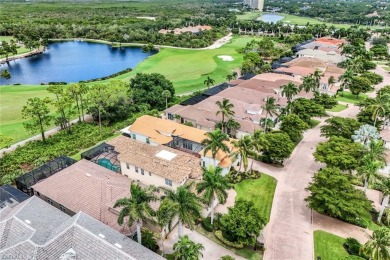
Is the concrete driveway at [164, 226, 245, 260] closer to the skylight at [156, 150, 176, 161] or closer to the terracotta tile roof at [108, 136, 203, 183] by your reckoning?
the terracotta tile roof at [108, 136, 203, 183]

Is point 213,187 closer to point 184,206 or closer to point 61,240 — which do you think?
point 184,206

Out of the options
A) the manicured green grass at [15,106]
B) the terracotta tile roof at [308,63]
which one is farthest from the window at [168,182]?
the terracotta tile roof at [308,63]

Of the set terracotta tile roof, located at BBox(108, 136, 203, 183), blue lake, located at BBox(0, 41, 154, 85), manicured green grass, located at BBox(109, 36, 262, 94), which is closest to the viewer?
terracotta tile roof, located at BBox(108, 136, 203, 183)

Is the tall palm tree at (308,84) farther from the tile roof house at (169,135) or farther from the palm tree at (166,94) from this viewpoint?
the tile roof house at (169,135)

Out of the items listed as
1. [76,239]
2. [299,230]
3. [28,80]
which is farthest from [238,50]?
[76,239]

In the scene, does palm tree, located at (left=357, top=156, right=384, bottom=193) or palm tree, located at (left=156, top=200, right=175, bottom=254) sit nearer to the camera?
palm tree, located at (left=156, top=200, right=175, bottom=254)

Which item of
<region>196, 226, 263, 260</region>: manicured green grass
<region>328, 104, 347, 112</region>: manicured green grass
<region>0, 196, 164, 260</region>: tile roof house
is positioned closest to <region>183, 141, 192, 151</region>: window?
<region>196, 226, 263, 260</region>: manicured green grass
